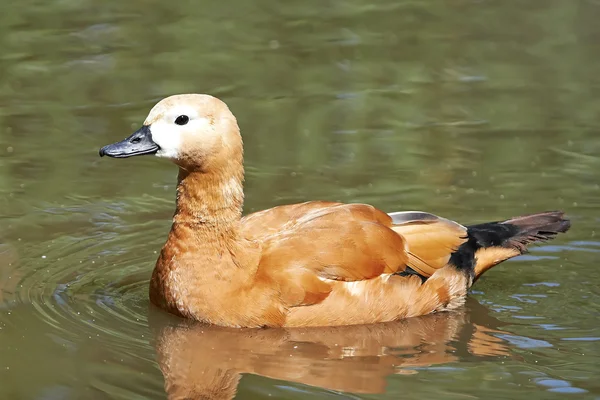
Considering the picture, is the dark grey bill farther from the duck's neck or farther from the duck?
the duck's neck

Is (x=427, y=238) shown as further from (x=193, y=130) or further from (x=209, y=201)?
(x=193, y=130)

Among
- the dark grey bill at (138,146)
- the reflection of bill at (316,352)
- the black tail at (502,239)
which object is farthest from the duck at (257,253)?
the black tail at (502,239)

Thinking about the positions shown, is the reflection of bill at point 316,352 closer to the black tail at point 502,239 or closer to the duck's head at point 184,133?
Result: the black tail at point 502,239

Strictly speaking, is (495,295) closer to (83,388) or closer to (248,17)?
(83,388)

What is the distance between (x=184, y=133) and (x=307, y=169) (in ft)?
9.75

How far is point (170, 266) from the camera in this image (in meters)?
7.85

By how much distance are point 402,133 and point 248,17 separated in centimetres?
397

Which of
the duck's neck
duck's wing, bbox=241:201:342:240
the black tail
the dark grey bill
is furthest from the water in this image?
the dark grey bill

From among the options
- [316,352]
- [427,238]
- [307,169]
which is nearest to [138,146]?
[316,352]

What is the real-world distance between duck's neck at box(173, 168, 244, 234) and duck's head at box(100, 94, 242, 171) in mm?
162

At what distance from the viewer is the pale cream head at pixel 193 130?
24.9ft

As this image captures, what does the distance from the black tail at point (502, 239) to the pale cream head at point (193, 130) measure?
78.2 inches

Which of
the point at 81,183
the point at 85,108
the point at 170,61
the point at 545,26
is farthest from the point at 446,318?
the point at 545,26

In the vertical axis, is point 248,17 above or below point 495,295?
above
